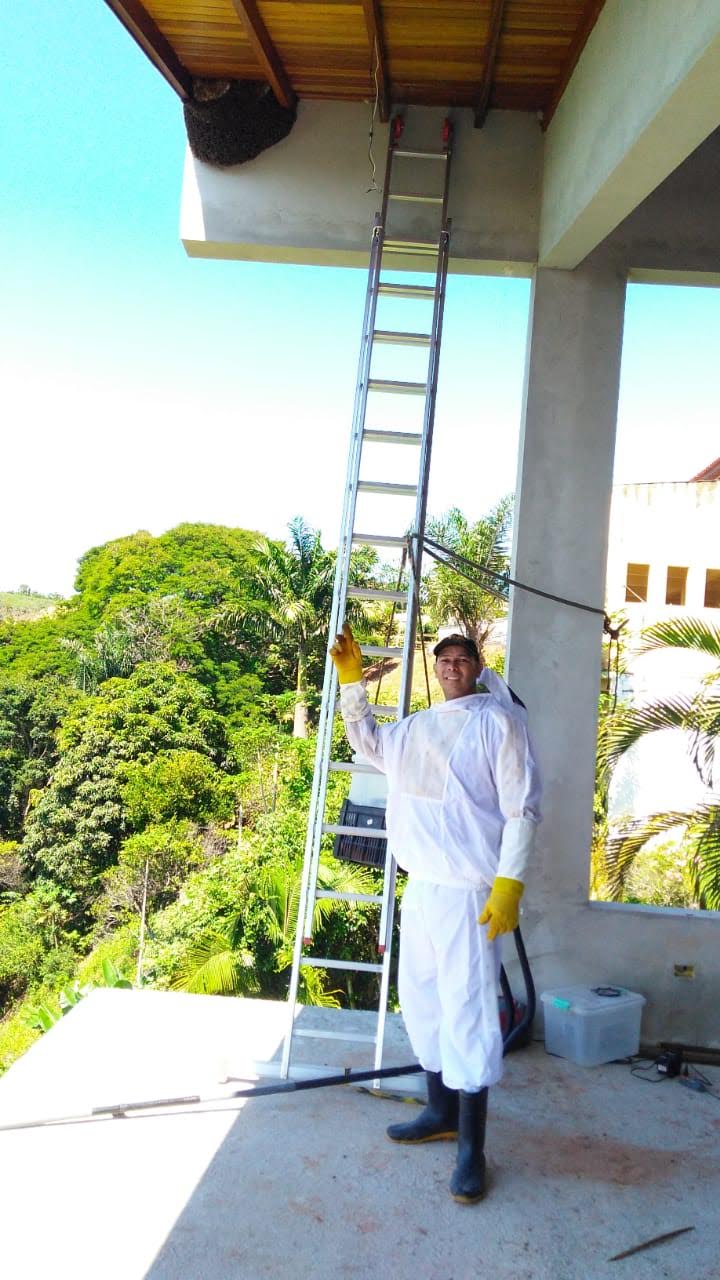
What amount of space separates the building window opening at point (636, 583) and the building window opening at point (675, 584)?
41cm

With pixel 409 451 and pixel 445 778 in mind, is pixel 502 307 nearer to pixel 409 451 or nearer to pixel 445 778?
pixel 409 451

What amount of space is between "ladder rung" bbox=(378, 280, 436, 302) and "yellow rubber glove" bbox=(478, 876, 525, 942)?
2505 millimetres

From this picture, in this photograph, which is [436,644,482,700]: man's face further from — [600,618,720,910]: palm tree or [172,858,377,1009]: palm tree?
[172,858,377,1009]: palm tree

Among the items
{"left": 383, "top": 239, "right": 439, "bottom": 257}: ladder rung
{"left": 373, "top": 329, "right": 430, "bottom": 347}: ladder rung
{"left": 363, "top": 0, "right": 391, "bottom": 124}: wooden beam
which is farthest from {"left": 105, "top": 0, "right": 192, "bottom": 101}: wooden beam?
{"left": 373, "top": 329, "right": 430, "bottom": 347}: ladder rung

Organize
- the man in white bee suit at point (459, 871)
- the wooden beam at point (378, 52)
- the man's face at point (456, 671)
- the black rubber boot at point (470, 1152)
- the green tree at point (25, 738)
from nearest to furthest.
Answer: the black rubber boot at point (470, 1152) < the man in white bee suit at point (459, 871) < the man's face at point (456, 671) < the wooden beam at point (378, 52) < the green tree at point (25, 738)

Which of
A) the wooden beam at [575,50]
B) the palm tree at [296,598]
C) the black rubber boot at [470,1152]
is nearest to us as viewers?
the black rubber boot at [470,1152]

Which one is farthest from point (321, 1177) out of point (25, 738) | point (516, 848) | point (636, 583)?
point (25, 738)

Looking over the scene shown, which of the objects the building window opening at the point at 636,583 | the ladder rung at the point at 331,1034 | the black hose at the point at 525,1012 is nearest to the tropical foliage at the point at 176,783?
the building window opening at the point at 636,583

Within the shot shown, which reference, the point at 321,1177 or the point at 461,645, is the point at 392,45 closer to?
the point at 461,645

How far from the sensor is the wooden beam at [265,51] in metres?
3.75

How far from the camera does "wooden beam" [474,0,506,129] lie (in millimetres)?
3652

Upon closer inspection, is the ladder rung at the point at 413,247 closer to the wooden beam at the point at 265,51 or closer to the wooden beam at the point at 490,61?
the wooden beam at the point at 490,61

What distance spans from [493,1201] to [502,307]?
3850cm

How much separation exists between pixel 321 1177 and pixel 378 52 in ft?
12.8
